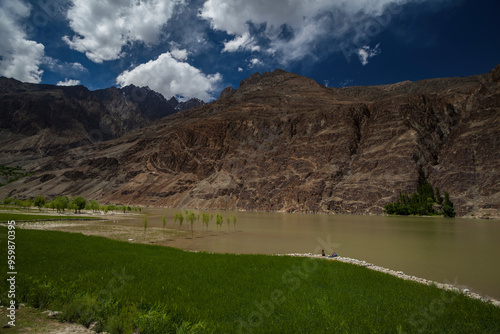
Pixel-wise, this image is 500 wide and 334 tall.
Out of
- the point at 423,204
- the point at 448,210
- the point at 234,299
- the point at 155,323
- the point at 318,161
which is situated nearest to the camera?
the point at 155,323

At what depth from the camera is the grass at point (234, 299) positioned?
8.91 metres

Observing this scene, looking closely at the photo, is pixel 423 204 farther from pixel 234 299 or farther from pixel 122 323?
pixel 122 323

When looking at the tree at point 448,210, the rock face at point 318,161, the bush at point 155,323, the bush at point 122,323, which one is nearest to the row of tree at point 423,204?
the tree at point 448,210

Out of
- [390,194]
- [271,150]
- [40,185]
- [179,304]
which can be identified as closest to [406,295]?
[179,304]

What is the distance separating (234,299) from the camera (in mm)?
11211

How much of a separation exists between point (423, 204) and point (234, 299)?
327 ft

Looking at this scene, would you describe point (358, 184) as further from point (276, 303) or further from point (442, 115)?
point (276, 303)

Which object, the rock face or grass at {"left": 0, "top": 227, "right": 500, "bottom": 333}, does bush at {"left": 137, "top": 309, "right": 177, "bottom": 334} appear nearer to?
grass at {"left": 0, "top": 227, "right": 500, "bottom": 333}

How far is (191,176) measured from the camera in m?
170

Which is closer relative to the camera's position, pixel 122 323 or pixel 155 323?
pixel 155 323

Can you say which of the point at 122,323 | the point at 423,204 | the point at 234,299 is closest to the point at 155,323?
the point at 122,323

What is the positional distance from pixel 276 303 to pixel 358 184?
110 meters

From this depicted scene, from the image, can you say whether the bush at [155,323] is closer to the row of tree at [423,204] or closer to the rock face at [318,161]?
the rock face at [318,161]

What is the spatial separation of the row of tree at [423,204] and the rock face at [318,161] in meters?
3.51
